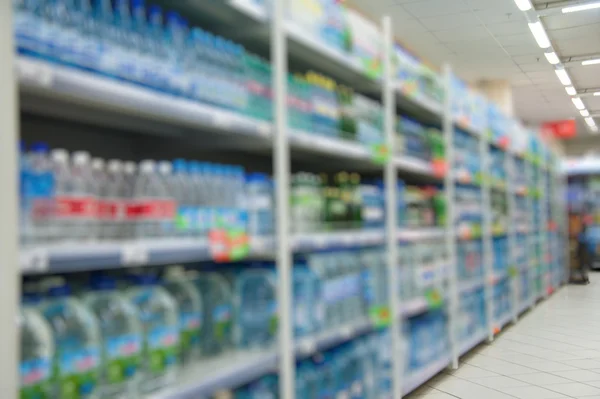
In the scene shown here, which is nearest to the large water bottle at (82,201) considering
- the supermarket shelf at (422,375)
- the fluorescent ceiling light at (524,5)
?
the supermarket shelf at (422,375)

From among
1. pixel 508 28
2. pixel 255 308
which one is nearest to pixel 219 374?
pixel 255 308

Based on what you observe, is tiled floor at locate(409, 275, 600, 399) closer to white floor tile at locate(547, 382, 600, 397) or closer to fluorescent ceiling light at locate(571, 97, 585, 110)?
white floor tile at locate(547, 382, 600, 397)

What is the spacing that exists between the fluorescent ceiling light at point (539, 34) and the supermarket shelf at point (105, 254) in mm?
7288

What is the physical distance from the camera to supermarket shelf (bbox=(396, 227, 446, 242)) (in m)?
3.64

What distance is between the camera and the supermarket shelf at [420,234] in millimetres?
3641

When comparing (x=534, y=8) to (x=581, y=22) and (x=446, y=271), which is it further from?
(x=446, y=271)

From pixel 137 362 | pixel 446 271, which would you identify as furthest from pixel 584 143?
pixel 137 362

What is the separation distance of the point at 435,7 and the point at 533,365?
466 cm

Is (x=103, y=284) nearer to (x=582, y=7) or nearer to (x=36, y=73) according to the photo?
(x=36, y=73)

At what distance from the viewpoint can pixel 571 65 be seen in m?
10.2

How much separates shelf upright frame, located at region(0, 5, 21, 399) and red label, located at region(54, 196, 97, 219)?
0.70ft

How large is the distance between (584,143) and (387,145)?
1969 centimetres

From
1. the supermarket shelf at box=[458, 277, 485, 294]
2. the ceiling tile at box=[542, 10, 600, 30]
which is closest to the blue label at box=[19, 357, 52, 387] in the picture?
the supermarket shelf at box=[458, 277, 485, 294]

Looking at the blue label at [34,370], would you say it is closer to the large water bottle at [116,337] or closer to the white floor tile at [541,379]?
the large water bottle at [116,337]
